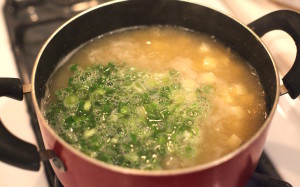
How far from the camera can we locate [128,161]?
3.00ft

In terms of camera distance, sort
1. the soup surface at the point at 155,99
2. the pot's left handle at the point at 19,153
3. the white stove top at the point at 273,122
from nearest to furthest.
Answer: the pot's left handle at the point at 19,153
the soup surface at the point at 155,99
the white stove top at the point at 273,122

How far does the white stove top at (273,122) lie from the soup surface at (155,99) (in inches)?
5.5

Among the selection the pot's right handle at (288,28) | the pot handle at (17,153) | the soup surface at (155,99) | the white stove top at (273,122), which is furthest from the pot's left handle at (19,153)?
the pot's right handle at (288,28)

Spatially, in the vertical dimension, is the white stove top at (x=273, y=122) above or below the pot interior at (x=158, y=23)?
below

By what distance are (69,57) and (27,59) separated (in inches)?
9.5

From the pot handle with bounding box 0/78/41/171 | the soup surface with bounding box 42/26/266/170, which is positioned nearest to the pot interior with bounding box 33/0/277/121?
the soup surface with bounding box 42/26/266/170

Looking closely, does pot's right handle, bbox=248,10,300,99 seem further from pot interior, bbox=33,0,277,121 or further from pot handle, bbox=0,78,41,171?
pot handle, bbox=0,78,41,171

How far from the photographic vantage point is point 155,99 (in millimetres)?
1085

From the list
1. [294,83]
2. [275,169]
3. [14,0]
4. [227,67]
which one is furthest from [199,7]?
[14,0]

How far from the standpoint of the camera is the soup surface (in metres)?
0.95

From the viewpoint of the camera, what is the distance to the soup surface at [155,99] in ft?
3.13

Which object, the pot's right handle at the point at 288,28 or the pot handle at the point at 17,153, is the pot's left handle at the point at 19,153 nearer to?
the pot handle at the point at 17,153

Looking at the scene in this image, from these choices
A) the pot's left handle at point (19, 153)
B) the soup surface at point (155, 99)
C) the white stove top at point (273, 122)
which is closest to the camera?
the pot's left handle at point (19, 153)

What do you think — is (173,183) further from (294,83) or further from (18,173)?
(18,173)
